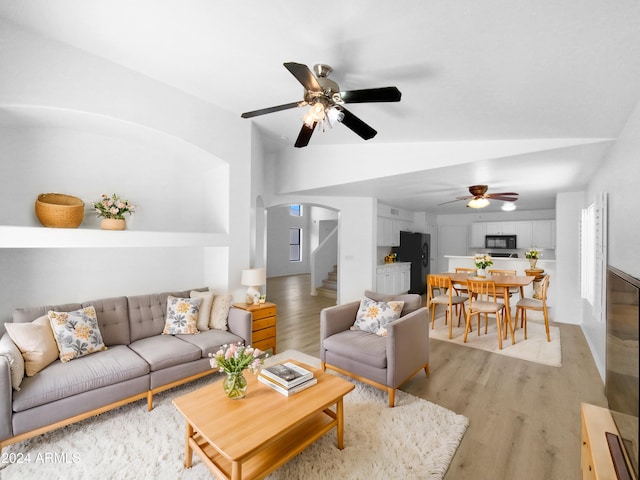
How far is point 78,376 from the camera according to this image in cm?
229

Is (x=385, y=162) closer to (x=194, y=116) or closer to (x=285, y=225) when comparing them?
(x=194, y=116)

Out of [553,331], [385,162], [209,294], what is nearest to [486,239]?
[553,331]

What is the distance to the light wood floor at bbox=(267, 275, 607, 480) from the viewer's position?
198 centimetres

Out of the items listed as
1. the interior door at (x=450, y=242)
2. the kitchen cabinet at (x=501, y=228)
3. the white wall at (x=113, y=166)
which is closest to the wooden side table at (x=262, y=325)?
the white wall at (x=113, y=166)

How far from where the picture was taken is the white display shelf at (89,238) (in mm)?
2527

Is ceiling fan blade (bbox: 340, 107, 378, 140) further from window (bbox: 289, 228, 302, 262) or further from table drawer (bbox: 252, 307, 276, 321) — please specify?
window (bbox: 289, 228, 302, 262)

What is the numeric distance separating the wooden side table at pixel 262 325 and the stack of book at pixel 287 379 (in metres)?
1.36

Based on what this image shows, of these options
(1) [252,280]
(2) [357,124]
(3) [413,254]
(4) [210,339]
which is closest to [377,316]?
(1) [252,280]

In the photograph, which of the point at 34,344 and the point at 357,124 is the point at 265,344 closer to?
the point at 34,344

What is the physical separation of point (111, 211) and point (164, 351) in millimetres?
1587

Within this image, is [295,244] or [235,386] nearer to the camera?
[235,386]

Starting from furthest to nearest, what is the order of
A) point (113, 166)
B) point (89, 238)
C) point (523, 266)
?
point (523, 266)
point (113, 166)
point (89, 238)

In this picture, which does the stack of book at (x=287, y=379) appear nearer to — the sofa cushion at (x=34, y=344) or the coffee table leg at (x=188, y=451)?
the coffee table leg at (x=188, y=451)

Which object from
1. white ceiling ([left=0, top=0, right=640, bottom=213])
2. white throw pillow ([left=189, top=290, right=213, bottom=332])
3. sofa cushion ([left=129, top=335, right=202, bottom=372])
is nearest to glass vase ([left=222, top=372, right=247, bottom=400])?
sofa cushion ([left=129, top=335, right=202, bottom=372])
